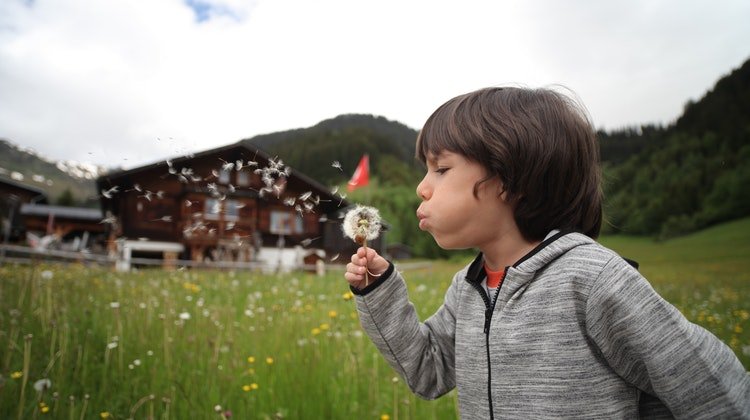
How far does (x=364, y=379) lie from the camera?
2.57 m

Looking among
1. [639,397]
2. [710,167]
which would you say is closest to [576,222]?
[639,397]

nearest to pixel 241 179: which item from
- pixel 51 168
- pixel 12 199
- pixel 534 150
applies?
pixel 12 199

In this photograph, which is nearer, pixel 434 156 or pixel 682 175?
pixel 434 156

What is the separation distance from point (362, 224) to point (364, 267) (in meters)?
0.15

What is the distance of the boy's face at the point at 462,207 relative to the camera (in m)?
1.36

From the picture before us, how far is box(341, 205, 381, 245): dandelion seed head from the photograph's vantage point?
142cm

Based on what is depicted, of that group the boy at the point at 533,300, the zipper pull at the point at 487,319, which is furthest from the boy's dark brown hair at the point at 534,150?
the zipper pull at the point at 487,319

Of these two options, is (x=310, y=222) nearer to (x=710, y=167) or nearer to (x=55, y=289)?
(x=55, y=289)

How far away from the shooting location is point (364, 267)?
148 cm

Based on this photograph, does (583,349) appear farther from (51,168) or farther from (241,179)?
(241,179)

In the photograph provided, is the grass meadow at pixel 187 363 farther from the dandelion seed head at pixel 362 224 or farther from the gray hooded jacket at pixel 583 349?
the gray hooded jacket at pixel 583 349

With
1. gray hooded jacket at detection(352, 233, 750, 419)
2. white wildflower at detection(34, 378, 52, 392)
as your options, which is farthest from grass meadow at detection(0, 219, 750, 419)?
gray hooded jacket at detection(352, 233, 750, 419)

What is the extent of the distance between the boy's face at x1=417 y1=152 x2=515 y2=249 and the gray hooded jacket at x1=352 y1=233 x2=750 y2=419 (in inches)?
5.2

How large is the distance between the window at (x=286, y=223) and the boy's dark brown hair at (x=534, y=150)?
671 inches
